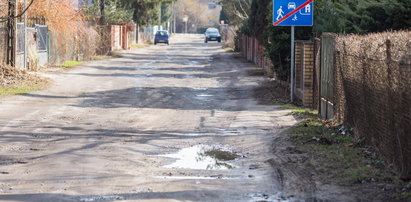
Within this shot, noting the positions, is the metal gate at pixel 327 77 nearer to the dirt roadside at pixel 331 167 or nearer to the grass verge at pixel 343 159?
the grass verge at pixel 343 159

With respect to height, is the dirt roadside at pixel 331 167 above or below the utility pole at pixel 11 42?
below

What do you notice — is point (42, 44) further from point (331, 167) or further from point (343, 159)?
point (331, 167)

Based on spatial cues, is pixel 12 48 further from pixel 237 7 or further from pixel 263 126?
pixel 237 7

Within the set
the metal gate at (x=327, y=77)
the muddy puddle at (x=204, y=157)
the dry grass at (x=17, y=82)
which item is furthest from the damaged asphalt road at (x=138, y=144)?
the metal gate at (x=327, y=77)

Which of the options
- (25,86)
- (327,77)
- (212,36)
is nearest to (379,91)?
(327,77)

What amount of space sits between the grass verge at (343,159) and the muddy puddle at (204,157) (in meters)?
1.23

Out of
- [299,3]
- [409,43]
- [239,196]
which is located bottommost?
[239,196]

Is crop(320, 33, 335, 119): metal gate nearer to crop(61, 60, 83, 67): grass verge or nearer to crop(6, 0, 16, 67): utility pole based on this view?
crop(6, 0, 16, 67): utility pole

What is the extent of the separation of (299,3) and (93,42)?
2236 centimetres

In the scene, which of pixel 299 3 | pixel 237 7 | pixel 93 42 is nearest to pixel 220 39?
pixel 237 7

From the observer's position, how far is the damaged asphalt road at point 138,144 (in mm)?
7805

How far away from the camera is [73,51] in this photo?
3503 cm

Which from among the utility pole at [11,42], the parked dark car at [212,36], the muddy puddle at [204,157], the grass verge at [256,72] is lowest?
the muddy puddle at [204,157]

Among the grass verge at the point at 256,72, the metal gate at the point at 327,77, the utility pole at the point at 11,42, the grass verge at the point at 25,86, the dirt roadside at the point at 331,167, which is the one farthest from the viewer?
the grass verge at the point at 256,72
